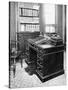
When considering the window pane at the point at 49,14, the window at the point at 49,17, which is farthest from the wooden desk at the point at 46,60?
the window pane at the point at 49,14

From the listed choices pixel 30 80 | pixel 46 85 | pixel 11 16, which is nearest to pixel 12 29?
pixel 11 16

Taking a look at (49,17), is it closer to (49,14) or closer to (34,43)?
(49,14)

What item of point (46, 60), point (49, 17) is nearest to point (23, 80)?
point (46, 60)

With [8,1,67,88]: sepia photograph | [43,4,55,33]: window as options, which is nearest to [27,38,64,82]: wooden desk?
[8,1,67,88]: sepia photograph

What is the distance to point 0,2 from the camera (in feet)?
6.22

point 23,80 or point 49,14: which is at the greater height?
point 49,14

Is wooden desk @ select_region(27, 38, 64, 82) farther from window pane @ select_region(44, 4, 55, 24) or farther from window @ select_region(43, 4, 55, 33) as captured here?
window pane @ select_region(44, 4, 55, 24)

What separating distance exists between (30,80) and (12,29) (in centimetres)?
74

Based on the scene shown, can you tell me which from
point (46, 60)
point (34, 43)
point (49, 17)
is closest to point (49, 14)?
point (49, 17)

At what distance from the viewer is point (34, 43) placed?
1.96 metres

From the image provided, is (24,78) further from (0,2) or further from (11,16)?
(0,2)

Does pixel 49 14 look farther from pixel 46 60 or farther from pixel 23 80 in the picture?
pixel 23 80

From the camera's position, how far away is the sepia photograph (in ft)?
6.33

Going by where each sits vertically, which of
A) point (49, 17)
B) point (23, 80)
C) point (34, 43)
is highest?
point (49, 17)
